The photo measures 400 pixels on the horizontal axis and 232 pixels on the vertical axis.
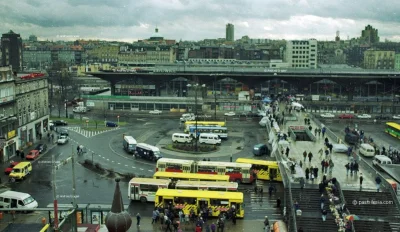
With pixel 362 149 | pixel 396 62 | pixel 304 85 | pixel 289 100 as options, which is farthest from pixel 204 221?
pixel 396 62

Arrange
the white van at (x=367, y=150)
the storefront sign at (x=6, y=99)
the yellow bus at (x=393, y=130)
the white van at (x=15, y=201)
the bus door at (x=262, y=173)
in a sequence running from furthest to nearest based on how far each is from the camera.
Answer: the yellow bus at (x=393, y=130) < the storefront sign at (x=6, y=99) < the white van at (x=367, y=150) < the bus door at (x=262, y=173) < the white van at (x=15, y=201)

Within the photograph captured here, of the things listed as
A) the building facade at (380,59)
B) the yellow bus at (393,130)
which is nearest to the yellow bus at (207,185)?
the yellow bus at (393,130)

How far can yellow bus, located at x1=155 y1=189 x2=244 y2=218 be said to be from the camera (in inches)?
999

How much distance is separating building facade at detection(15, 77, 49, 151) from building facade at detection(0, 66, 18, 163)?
154cm

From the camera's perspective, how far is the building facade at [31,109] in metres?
44.6

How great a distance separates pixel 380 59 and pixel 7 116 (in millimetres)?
127319

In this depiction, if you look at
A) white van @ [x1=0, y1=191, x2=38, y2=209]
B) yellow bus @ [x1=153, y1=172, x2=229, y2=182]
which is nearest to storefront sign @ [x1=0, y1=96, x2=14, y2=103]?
white van @ [x1=0, y1=191, x2=38, y2=209]

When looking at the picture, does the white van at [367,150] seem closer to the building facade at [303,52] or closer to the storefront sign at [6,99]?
the storefront sign at [6,99]

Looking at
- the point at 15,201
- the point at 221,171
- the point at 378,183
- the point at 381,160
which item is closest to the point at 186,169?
the point at 221,171

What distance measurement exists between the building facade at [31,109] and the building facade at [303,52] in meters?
80.0

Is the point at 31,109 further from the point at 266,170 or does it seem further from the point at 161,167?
the point at 266,170

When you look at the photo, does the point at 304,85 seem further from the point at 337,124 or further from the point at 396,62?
the point at 396,62

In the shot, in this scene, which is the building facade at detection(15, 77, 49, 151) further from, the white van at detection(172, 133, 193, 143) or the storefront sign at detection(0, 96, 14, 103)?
the white van at detection(172, 133, 193, 143)

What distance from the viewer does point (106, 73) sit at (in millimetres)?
78000
